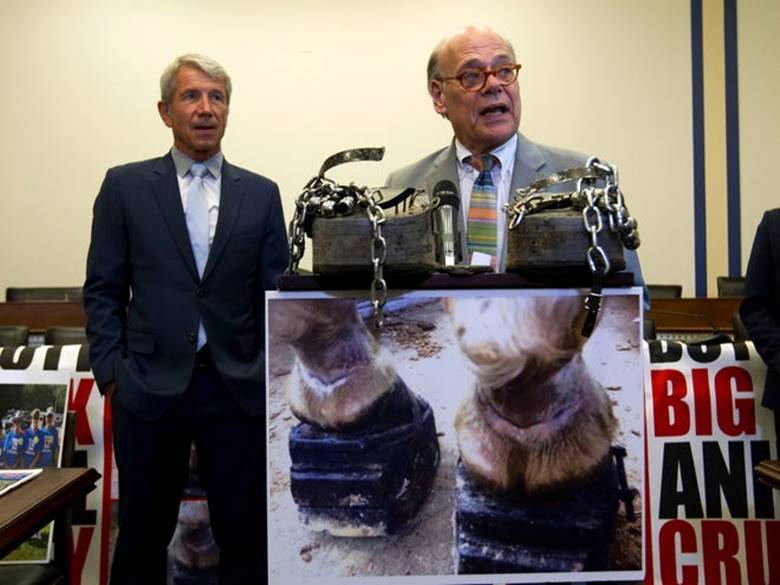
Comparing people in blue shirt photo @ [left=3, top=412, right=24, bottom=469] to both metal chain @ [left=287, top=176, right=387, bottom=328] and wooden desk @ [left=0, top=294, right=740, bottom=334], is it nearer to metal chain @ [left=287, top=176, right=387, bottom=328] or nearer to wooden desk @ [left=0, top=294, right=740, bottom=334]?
metal chain @ [left=287, top=176, right=387, bottom=328]

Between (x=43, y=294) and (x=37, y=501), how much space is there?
4053 mm

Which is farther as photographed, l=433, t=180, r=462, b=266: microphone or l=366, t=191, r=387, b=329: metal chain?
l=433, t=180, r=462, b=266: microphone

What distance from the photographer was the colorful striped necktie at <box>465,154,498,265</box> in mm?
1486

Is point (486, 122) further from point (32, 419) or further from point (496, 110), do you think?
point (32, 419)

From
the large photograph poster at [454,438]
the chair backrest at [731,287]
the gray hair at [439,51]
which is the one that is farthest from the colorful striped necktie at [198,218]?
the chair backrest at [731,287]

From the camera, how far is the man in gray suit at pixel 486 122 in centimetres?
154

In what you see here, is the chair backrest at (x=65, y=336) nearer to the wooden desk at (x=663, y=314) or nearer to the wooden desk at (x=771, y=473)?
the wooden desk at (x=663, y=314)

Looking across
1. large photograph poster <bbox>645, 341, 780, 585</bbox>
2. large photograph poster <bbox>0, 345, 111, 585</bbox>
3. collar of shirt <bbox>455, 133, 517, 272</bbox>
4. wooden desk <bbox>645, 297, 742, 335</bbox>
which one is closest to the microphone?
collar of shirt <bbox>455, 133, 517, 272</bbox>

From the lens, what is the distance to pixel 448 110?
5.43 feet

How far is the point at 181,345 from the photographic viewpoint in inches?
76.0

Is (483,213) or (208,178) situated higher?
(208,178)

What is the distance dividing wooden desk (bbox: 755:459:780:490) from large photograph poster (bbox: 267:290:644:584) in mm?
864

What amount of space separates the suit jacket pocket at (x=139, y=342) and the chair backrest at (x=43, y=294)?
10.8 feet

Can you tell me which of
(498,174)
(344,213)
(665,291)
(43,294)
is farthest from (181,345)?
(665,291)
